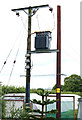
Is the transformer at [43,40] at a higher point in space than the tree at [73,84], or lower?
higher

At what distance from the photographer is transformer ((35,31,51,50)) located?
33.2 feet

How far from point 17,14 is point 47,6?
1735 mm

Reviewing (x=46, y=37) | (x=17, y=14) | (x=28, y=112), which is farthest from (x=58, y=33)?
(x=28, y=112)

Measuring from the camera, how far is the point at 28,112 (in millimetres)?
10406

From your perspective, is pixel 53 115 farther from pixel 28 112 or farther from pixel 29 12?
pixel 29 12

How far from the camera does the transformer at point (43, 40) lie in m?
10.1

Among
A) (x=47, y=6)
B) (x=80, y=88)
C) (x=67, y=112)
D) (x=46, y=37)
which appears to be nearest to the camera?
(x=46, y=37)

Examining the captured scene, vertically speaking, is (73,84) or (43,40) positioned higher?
(43,40)

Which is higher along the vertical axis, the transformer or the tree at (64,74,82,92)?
the transformer

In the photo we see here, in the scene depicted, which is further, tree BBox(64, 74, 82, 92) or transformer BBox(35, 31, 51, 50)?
tree BBox(64, 74, 82, 92)

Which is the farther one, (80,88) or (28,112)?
(80,88)

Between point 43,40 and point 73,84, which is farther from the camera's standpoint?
point 73,84

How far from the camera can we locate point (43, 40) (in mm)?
10141

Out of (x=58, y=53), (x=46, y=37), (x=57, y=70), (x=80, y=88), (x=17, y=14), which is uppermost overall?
(x=17, y=14)
